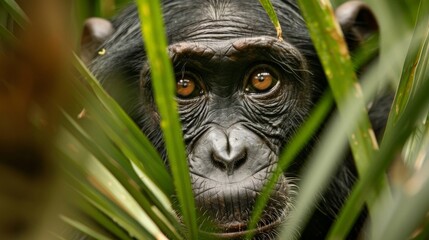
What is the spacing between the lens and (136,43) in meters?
3.55

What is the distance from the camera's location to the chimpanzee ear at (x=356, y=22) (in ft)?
11.8

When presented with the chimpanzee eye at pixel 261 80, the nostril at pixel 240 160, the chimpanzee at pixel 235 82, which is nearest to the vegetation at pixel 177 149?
the nostril at pixel 240 160

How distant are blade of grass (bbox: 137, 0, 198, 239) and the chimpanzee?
1.18m

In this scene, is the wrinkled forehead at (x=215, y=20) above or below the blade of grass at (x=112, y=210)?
above

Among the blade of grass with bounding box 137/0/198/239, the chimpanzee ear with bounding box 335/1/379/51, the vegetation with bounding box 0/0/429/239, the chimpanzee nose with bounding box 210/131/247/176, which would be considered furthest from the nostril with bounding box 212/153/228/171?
the chimpanzee ear with bounding box 335/1/379/51

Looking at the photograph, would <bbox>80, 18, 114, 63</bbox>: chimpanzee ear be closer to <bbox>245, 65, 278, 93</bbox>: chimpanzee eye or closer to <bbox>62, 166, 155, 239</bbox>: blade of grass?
<bbox>245, 65, 278, 93</bbox>: chimpanzee eye

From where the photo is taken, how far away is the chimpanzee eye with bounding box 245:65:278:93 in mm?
3334

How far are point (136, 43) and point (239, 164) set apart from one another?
119 cm

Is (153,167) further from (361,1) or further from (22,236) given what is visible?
(361,1)

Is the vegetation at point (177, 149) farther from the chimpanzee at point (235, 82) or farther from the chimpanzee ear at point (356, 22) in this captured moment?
the chimpanzee ear at point (356, 22)

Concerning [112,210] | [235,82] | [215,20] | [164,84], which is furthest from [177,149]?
[215,20]

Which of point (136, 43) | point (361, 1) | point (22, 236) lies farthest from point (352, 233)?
point (22, 236)

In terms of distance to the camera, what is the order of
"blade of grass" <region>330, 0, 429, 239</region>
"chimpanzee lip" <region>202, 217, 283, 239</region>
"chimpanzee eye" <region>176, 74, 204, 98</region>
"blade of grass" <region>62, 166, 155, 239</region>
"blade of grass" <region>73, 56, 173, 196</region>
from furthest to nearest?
"chimpanzee eye" <region>176, 74, 204, 98</region>, "chimpanzee lip" <region>202, 217, 283, 239</region>, "blade of grass" <region>73, 56, 173, 196</region>, "blade of grass" <region>62, 166, 155, 239</region>, "blade of grass" <region>330, 0, 429, 239</region>

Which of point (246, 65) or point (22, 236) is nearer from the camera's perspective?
point (22, 236)
